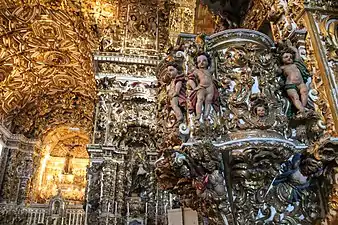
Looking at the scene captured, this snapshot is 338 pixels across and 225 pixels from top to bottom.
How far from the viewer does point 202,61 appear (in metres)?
3.80

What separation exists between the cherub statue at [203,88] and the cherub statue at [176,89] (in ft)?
0.45

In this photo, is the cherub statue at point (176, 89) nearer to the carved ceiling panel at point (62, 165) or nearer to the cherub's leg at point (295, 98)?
the cherub's leg at point (295, 98)

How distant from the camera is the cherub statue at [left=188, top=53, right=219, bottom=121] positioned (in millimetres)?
3557

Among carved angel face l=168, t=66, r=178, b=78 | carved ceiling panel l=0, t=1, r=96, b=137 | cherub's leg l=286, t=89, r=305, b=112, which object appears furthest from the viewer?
carved ceiling panel l=0, t=1, r=96, b=137

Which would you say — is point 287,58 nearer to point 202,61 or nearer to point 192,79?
point 202,61

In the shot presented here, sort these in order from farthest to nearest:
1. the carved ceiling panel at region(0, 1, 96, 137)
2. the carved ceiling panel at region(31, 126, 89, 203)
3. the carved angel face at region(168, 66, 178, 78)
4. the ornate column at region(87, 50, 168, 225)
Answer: the carved ceiling panel at region(31, 126, 89, 203) → the carved ceiling panel at region(0, 1, 96, 137) → the ornate column at region(87, 50, 168, 225) → the carved angel face at region(168, 66, 178, 78)

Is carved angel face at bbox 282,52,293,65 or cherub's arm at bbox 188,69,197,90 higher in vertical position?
carved angel face at bbox 282,52,293,65

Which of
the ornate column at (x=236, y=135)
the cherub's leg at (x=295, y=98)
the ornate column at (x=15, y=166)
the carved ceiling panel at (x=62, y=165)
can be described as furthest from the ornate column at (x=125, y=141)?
the carved ceiling panel at (x=62, y=165)

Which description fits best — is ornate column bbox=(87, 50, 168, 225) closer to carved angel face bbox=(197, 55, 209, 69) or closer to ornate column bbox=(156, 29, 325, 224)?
ornate column bbox=(156, 29, 325, 224)

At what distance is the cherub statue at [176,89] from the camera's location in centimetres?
369

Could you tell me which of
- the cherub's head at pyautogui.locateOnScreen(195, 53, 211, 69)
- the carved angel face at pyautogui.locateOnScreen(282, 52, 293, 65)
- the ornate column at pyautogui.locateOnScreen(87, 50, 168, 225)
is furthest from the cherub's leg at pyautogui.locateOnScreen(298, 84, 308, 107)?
the ornate column at pyautogui.locateOnScreen(87, 50, 168, 225)

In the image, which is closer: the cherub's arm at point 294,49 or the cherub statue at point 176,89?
the cherub statue at point 176,89

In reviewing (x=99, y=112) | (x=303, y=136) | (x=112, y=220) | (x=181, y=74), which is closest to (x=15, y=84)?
(x=99, y=112)

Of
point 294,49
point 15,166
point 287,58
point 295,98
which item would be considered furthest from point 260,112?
point 15,166
